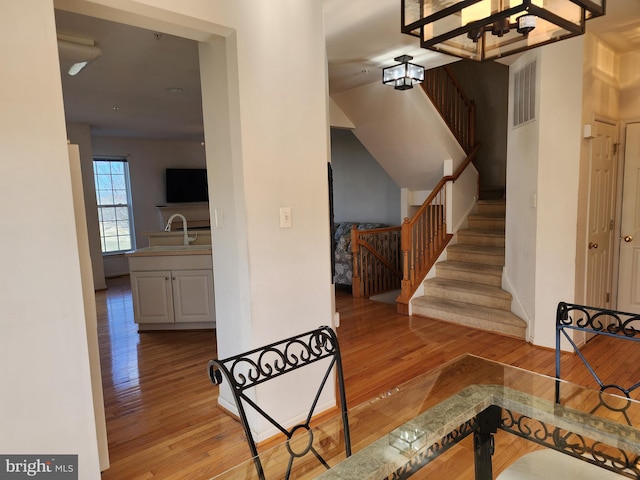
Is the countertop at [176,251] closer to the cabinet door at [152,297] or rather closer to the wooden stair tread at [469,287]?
the cabinet door at [152,297]

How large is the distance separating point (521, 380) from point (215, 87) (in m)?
2.24

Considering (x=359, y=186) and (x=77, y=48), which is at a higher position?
(x=77, y=48)

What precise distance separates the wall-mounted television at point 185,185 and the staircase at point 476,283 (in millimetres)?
5339

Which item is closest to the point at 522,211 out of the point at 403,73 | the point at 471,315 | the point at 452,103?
the point at 471,315

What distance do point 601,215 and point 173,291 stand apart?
14.1ft

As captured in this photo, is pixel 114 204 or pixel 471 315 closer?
pixel 471 315

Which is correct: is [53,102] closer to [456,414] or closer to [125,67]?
[456,414]

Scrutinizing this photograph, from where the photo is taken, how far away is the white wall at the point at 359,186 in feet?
25.0

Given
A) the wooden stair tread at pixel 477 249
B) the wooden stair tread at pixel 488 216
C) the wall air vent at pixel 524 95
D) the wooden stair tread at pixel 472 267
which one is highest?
the wall air vent at pixel 524 95

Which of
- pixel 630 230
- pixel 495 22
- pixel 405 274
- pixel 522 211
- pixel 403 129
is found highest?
pixel 403 129

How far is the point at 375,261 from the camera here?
5.97 m

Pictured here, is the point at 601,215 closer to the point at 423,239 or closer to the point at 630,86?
the point at 630,86

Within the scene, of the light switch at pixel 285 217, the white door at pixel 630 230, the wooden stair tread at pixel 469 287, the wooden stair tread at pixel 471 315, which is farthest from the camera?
the wooden stair tread at pixel 469 287

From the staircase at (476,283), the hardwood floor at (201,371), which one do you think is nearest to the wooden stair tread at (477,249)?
the staircase at (476,283)
